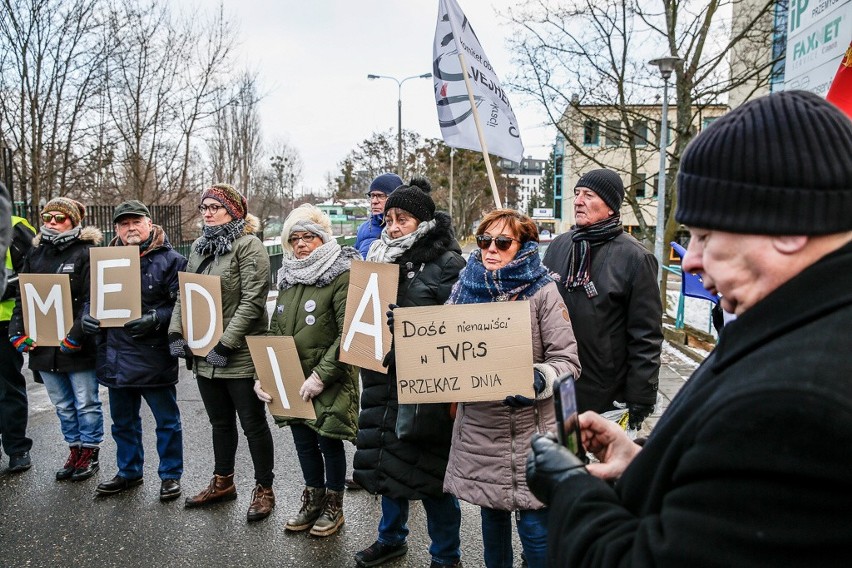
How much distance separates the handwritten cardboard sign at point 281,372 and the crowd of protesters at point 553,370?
0.30 feet

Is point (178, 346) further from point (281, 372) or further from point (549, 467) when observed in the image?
point (549, 467)

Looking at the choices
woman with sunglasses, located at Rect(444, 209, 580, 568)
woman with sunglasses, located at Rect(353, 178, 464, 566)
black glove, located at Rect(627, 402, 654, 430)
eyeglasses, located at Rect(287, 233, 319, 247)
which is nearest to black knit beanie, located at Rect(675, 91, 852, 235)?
woman with sunglasses, located at Rect(444, 209, 580, 568)

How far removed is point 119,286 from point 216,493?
1.59m

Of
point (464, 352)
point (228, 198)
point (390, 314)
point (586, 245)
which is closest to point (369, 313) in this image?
point (390, 314)

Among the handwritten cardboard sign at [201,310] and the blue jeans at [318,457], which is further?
the handwritten cardboard sign at [201,310]

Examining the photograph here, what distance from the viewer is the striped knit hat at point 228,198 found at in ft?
13.6

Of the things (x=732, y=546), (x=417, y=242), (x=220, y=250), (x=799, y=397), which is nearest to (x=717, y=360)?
(x=799, y=397)

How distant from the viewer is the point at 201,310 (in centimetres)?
412

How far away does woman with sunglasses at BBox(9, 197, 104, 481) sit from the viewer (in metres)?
4.62

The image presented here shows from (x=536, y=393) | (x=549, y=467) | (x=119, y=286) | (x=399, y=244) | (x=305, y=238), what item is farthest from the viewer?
(x=119, y=286)

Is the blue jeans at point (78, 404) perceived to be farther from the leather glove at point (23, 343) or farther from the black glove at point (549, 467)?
the black glove at point (549, 467)

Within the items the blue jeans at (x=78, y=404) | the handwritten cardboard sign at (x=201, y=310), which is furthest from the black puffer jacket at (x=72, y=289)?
the handwritten cardboard sign at (x=201, y=310)

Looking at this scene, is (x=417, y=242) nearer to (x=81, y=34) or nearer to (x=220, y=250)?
(x=220, y=250)

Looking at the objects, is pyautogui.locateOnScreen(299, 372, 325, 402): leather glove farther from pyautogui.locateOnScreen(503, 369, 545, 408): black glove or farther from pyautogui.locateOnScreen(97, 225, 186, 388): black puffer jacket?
pyautogui.locateOnScreen(503, 369, 545, 408): black glove
